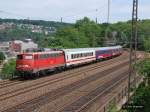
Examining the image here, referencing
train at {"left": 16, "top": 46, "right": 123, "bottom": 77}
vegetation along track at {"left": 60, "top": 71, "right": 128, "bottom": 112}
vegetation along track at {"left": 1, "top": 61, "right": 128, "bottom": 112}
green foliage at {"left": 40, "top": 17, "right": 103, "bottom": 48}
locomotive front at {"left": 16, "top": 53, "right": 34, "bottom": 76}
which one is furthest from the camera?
green foliage at {"left": 40, "top": 17, "right": 103, "bottom": 48}

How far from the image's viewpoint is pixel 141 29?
488ft

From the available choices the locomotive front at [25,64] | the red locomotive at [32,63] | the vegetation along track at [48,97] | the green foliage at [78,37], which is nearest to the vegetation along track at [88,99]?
the vegetation along track at [48,97]

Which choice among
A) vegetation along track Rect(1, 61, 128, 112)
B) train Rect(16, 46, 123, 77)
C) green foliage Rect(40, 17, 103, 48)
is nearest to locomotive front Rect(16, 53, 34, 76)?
train Rect(16, 46, 123, 77)

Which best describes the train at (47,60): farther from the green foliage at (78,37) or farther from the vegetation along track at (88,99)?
the green foliage at (78,37)

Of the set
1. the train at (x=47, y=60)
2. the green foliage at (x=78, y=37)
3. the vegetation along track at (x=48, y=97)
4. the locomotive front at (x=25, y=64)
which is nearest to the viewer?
the vegetation along track at (x=48, y=97)

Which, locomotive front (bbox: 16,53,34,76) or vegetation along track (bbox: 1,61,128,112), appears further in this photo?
locomotive front (bbox: 16,53,34,76)

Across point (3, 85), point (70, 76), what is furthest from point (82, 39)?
point (3, 85)

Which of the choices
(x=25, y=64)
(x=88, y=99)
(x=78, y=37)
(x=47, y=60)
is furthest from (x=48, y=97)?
(x=78, y=37)

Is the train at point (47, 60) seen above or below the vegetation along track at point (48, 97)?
above

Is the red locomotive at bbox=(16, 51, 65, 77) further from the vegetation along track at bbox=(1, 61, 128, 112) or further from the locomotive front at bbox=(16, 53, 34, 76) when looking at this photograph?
the vegetation along track at bbox=(1, 61, 128, 112)

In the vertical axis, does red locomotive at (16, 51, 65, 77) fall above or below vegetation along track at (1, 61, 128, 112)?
above

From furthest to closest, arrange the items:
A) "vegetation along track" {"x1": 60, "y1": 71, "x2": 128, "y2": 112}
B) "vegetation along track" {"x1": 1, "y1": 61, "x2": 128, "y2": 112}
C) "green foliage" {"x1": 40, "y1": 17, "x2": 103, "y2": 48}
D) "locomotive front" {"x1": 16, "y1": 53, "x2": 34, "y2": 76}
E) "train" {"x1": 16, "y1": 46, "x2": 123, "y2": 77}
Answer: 1. "green foliage" {"x1": 40, "y1": 17, "x2": 103, "y2": 48}
2. "train" {"x1": 16, "y1": 46, "x2": 123, "y2": 77}
3. "locomotive front" {"x1": 16, "y1": 53, "x2": 34, "y2": 76}
4. "vegetation along track" {"x1": 60, "y1": 71, "x2": 128, "y2": 112}
5. "vegetation along track" {"x1": 1, "y1": 61, "x2": 128, "y2": 112}

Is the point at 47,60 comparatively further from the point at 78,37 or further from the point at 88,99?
the point at 78,37

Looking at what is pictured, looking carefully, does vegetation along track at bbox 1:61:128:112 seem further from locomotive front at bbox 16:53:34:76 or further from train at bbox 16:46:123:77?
locomotive front at bbox 16:53:34:76
